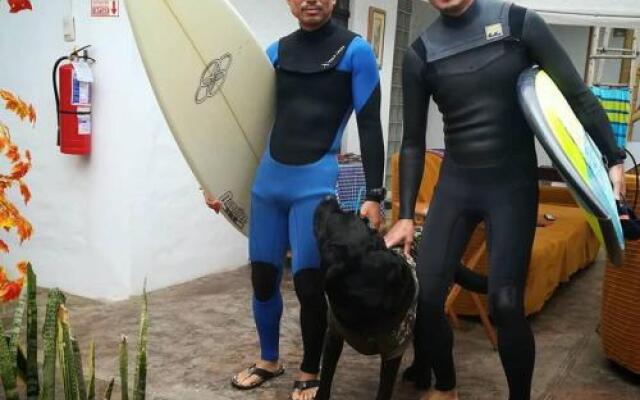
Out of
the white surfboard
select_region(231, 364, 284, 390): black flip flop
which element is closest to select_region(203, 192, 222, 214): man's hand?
the white surfboard

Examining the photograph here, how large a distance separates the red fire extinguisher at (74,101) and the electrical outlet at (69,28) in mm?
115

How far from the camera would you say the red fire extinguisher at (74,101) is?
145 inches

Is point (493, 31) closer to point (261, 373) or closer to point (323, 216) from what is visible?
point (323, 216)

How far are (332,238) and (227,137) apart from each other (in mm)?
1014

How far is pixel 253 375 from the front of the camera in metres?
2.83

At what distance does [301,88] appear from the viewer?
259 centimetres

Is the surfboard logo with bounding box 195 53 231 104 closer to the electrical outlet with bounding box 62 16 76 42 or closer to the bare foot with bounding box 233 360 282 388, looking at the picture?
the bare foot with bounding box 233 360 282 388

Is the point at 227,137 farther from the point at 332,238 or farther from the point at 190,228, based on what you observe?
the point at 190,228

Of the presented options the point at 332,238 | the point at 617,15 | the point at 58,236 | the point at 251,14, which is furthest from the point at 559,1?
the point at 58,236

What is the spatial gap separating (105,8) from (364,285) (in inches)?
103

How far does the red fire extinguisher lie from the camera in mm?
A: 3676

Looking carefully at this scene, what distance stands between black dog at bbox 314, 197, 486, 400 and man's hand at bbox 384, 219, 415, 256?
0.70 ft

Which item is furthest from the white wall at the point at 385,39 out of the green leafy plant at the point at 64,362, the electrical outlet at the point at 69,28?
the green leafy plant at the point at 64,362

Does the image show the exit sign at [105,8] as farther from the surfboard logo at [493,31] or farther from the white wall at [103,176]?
the surfboard logo at [493,31]
